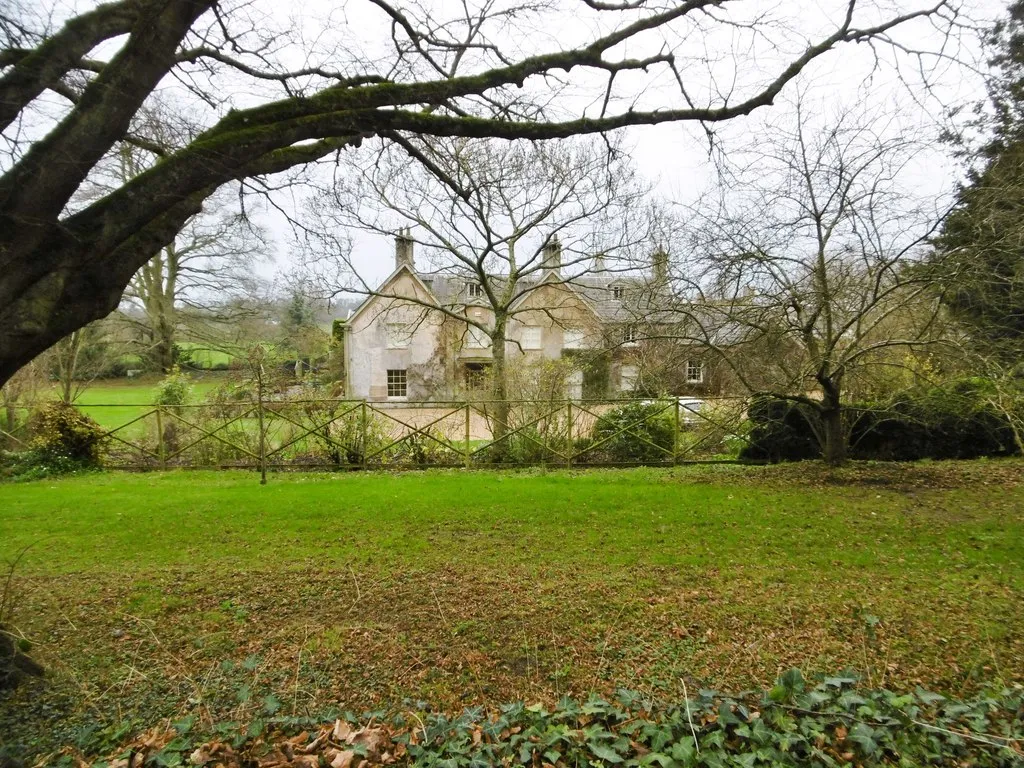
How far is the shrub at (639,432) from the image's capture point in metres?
11.5

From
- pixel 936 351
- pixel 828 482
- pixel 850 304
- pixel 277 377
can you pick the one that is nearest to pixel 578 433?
pixel 828 482

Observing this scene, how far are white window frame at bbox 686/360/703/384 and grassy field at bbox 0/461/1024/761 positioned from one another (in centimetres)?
266

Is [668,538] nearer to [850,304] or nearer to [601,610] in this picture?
[601,610]

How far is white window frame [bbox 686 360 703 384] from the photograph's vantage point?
31.3 feet

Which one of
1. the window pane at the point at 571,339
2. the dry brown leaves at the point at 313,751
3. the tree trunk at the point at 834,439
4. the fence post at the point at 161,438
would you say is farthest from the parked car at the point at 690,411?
the fence post at the point at 161,438

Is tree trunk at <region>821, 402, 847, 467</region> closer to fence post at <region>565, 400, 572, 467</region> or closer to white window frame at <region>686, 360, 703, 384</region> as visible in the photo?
white window frame at <region>686, 360, 703, 384</region>

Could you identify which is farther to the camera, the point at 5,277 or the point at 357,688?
the point at 357,688

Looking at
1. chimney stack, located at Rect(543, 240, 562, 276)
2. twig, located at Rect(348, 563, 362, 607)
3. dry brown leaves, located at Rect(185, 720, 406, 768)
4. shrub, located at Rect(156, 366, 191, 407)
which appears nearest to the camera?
dry brown leaves, located at Rect(185, 720, 406, 768)

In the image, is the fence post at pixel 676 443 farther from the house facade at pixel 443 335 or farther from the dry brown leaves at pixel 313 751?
the dry brown leaves at pixel 313 751

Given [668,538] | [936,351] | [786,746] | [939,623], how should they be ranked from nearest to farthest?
[786,746]
[939,623]
[668,538]
[936,351]

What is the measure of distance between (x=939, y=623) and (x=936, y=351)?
614cm

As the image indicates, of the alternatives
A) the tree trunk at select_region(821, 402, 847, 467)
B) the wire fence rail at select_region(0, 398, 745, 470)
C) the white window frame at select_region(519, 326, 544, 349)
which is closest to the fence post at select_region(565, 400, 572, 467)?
the wire fence rail at select_region(0, 398, 745, 470)

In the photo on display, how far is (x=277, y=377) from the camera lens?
12.6 meters

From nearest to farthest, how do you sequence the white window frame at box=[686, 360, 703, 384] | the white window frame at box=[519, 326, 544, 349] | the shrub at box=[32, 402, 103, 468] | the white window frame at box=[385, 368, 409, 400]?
1. the white window frame at box=[686, 360, 703, 384]
2. the shrub at box=[32, 402, 103, 468]
3. the white window frame at box=[519, 326, 544, 349]
4. the white window frame at box=[385, 368, 409, 400]
